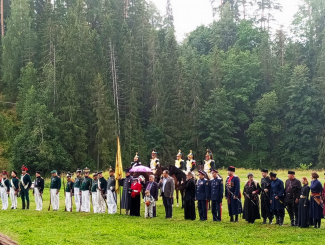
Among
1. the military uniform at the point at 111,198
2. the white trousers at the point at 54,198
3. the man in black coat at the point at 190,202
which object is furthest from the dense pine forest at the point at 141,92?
the man in black coat at the point at 190,202

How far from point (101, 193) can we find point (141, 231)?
5495 millimetres

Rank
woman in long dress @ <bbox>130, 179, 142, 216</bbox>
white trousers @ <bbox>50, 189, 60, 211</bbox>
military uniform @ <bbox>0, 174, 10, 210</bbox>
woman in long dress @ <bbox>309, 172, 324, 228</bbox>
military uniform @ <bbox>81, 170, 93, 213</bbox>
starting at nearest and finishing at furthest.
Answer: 1. woman in long dress @ <bbox>309, 172, 324, 228</bbox>
2. woman in long dress @ <bbox>130, 179, 142, 216</bbox>
3. military uniform @ <bbox>81, 170, 93, 213</bbox>
4. white trousers @ <bbox>50, 189, 60, 211</bbox>
5. military uniform @ <bbox>0, 174, 10, 210</bbox>

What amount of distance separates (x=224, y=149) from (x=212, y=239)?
4578 centimetres

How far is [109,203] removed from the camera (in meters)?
19.3

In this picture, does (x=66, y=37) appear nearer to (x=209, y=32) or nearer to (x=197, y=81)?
(x=197, y=81)

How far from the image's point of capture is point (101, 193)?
1955 cm

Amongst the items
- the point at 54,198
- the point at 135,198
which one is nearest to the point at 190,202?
the point at 135,198

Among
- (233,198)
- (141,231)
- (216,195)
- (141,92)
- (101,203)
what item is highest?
(141,92)

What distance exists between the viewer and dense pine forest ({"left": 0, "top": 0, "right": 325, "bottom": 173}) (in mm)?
49875

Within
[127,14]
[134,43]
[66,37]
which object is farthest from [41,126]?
[127,14]

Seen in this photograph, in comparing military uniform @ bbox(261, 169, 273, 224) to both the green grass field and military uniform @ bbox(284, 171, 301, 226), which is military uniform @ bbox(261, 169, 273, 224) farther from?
military uniform @ bbox(284, 171, 301, 226)

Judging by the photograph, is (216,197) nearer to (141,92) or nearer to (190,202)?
(190,202)

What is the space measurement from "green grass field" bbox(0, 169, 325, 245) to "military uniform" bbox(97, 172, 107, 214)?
1554mm

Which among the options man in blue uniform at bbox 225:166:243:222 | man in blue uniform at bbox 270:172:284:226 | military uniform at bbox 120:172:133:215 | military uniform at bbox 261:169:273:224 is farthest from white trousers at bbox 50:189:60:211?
man in blue uniform at bbox 270:172:284:226
